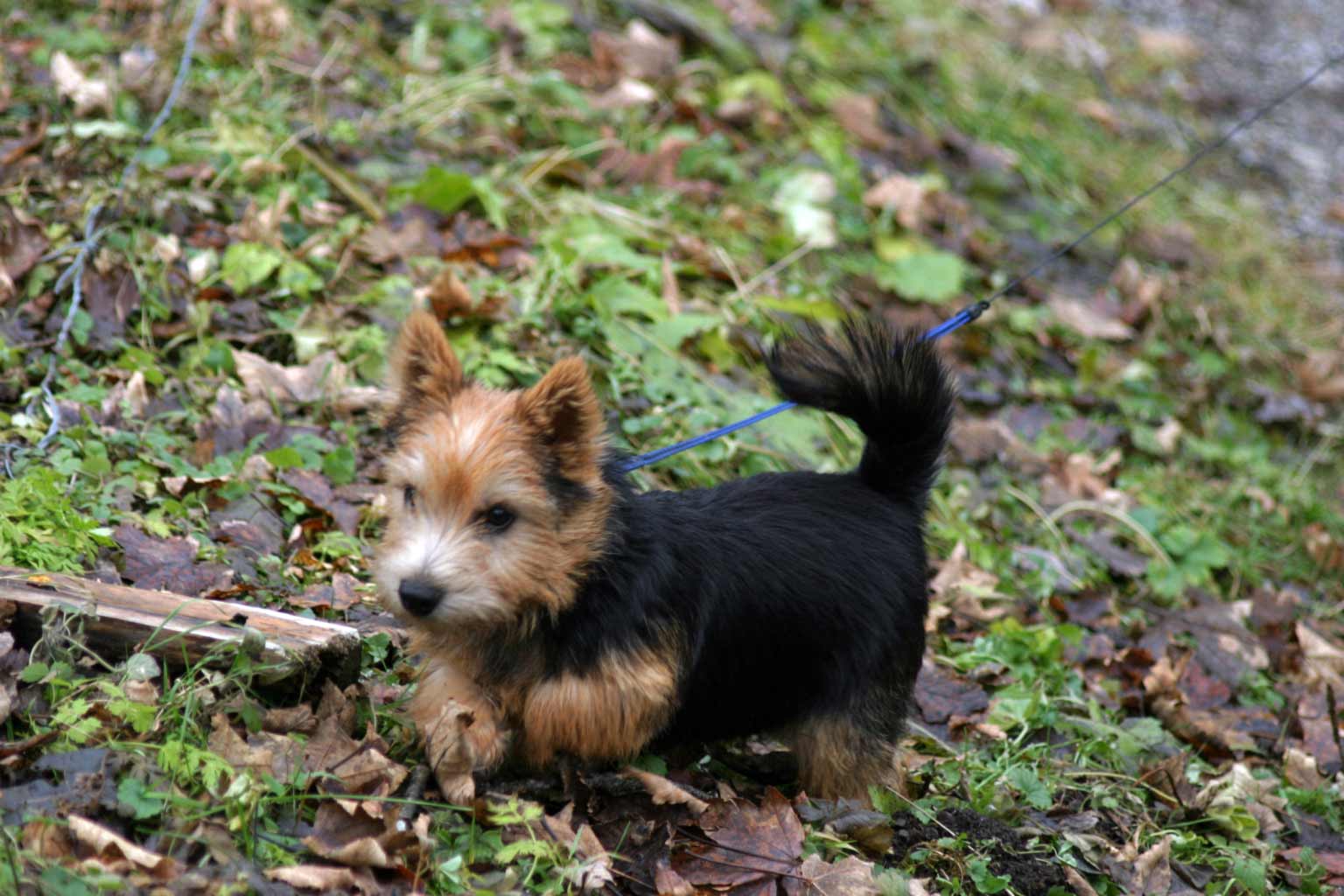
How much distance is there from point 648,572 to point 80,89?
4034mm

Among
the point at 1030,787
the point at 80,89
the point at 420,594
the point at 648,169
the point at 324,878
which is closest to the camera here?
the point at 324,878

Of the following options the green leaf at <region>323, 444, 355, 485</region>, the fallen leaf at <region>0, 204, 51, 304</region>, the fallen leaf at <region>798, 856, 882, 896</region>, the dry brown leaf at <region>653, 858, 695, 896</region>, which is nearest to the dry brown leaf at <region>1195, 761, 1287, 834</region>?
the fallen leaf at <region>798, 856, 882, 896</region>

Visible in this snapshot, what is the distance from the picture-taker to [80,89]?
5.71m

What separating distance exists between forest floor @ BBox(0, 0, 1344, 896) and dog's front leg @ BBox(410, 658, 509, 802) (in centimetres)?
8

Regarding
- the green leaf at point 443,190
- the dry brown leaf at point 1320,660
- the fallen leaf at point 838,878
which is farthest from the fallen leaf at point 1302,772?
the green leaf at point 443,190

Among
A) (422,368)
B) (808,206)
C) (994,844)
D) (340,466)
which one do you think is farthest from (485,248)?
(994,844)

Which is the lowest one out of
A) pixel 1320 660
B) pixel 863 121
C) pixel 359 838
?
pixel 1320 660

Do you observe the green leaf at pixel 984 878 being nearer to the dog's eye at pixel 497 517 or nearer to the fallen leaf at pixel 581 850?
the fallen leaf at pixel 581 850

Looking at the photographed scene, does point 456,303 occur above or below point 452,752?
above

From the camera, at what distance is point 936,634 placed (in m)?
4.93

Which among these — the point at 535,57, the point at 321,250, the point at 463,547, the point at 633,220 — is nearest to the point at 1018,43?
the point at 535,57

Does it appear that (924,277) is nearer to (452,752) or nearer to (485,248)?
(485,248)

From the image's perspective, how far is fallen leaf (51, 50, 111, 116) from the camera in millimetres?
5695

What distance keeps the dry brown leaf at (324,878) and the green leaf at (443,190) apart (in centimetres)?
382
